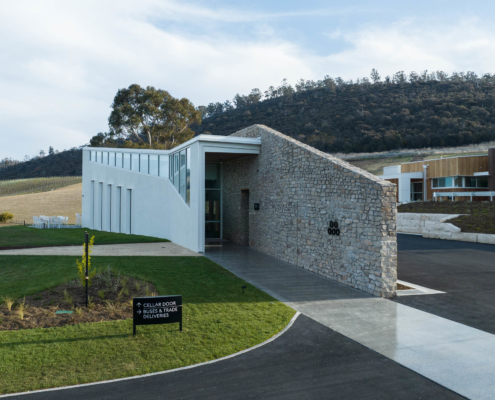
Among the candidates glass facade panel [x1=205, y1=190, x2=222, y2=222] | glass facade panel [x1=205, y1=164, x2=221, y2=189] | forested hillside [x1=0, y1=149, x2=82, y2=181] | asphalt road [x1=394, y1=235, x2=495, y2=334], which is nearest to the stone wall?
asphalt road [x1=394, y1=235, x2=495, y2=334]

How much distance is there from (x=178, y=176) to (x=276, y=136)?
600cm

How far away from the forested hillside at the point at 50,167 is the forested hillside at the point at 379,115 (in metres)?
29.6

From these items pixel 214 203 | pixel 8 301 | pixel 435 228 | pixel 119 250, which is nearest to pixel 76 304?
pixel 8 301

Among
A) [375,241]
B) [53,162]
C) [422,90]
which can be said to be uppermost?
[422,90]

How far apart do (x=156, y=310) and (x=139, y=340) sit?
54cm

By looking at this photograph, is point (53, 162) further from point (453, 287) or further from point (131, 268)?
point (453, 287)

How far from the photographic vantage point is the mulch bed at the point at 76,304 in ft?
23.4

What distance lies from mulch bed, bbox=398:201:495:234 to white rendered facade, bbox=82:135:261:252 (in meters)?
13.2

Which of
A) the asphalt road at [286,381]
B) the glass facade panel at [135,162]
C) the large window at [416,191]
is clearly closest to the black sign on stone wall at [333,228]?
the asphalt road at [286,381]

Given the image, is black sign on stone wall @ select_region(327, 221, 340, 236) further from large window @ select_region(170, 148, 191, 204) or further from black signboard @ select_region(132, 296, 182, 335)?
large window @ select_region(170, 148, 191, 204)

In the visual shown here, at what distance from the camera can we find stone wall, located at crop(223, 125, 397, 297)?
30.5 ft

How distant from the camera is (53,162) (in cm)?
8544

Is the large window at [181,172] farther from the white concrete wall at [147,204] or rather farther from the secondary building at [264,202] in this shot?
the white concrete wall at [147,204]

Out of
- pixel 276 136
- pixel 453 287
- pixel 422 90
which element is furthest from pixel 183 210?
pixel 422 90
